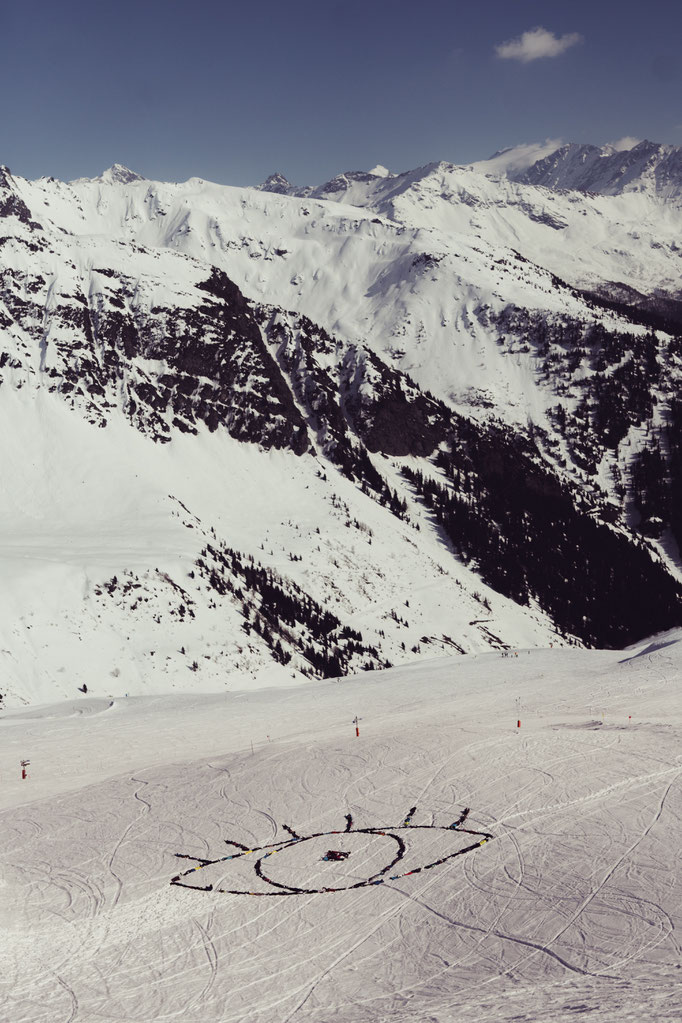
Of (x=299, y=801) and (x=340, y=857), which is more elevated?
(x=299, y=801)

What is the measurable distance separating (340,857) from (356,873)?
158 cm

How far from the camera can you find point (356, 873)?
2875cm

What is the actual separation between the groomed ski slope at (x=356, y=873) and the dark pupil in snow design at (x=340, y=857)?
173mm

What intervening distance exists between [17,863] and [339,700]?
1325 inches

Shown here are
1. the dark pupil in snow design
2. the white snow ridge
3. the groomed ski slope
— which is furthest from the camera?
the dark pupil in snow design

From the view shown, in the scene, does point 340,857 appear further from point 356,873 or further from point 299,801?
point 299,801

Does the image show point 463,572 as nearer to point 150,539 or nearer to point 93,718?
point 150,539

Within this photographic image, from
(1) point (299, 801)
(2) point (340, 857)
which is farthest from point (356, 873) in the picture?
(1) point (299, 801)

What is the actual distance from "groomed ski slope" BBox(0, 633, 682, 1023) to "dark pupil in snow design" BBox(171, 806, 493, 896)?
0.17 metres

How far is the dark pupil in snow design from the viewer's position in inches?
1110

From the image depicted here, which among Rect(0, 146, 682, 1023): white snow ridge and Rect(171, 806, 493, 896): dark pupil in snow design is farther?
Rect(171, 806, 493, 896): dark pupil in snow design

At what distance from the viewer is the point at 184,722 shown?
195ft

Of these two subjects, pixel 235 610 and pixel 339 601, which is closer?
pixel 235 610

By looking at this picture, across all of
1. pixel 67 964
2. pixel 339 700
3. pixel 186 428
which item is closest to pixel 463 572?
pixel 186 428
